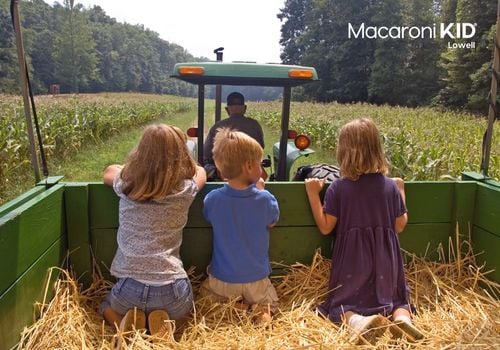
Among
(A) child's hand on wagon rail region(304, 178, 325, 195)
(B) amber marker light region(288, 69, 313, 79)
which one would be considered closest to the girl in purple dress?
(A) child's hand on wagon rail region(304, 178, 325, 195)

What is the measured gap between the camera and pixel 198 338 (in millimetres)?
2084

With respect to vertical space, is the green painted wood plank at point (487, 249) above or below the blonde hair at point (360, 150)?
below

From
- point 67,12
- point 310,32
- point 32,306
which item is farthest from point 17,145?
point 67,12

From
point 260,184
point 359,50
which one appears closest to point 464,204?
point 260,184

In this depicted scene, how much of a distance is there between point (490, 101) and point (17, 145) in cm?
626

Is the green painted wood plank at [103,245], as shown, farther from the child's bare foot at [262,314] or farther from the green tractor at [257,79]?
the green tractor at [257,79]

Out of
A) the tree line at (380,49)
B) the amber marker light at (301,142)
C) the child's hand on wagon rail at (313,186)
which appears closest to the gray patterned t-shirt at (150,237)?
the child's hand on wagon rail at (313,186)

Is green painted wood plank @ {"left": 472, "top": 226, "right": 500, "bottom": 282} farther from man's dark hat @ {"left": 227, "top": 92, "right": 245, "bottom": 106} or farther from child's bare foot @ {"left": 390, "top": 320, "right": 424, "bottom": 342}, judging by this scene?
man's dark hat @ {"left": 227, "top": 92, "right": 245, "bottom": 106}

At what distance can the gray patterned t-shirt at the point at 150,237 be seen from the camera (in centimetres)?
211

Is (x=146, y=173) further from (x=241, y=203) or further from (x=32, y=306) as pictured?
(x=32, y=306)

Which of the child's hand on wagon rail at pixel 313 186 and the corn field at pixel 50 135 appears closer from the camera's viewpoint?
the child's hand on wagon rail at pixel 313 186

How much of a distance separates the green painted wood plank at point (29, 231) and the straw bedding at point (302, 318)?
0.27 metres

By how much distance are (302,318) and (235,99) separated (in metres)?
1.99

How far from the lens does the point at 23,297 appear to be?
189 cm
